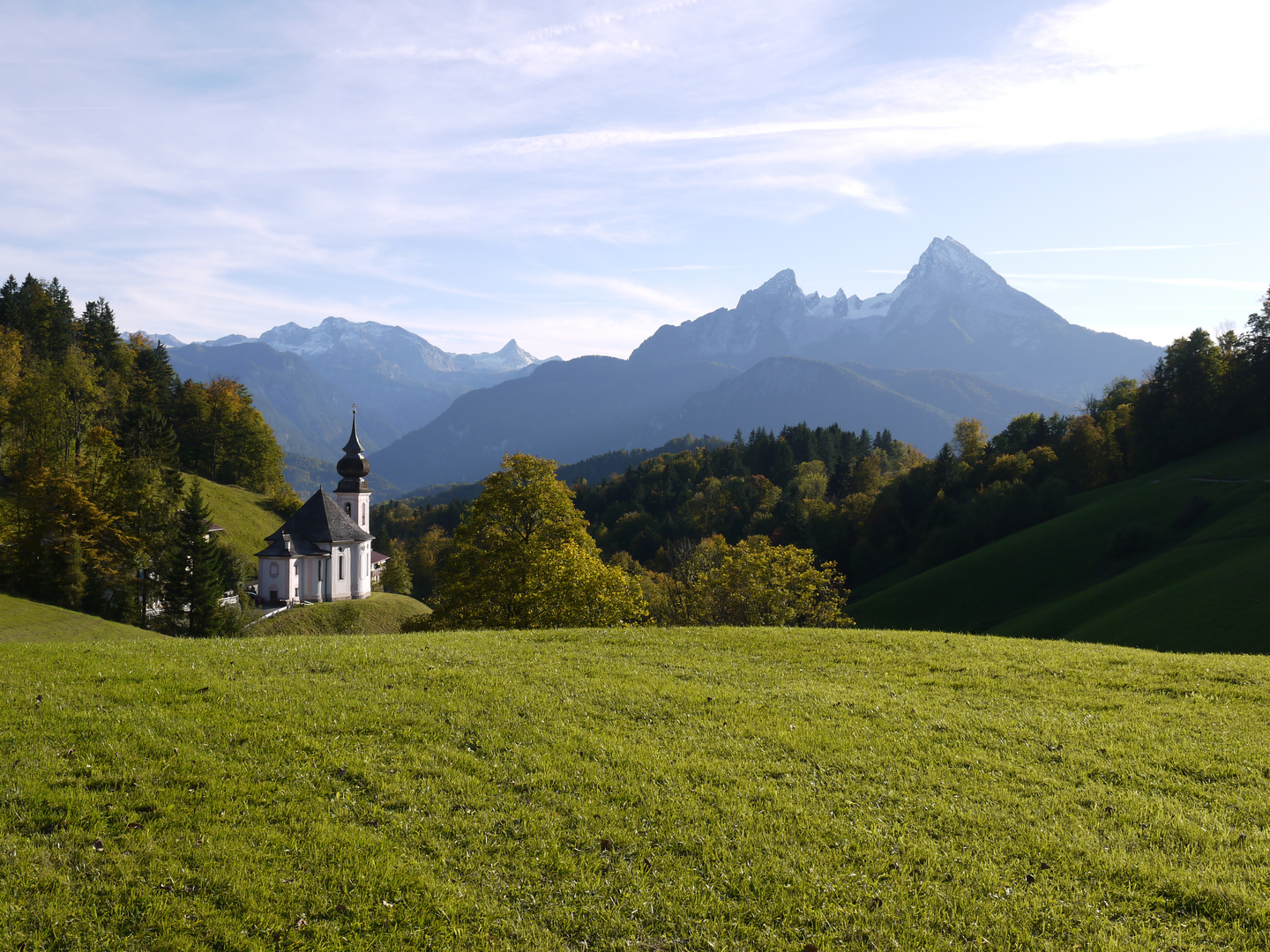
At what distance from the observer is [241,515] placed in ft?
327

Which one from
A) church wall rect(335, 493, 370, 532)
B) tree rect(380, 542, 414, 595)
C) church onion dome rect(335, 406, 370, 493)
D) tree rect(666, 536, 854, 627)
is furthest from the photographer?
tree rect(380, 542, 414, 595)

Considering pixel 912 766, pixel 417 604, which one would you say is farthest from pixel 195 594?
pixel 912 766

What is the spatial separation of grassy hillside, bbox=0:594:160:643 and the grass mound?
10.5 metres

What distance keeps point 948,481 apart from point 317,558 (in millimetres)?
93059

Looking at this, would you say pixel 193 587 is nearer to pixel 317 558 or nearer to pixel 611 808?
pixel 317 558

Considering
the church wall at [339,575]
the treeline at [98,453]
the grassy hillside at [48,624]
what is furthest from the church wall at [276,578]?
the grassy hillside at [48,624]

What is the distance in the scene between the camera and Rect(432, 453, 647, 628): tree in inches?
1551

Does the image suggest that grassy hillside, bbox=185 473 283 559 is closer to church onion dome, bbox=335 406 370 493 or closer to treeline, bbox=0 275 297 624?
treeline, bbox=0 275 297 624

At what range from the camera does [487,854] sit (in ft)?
32.7

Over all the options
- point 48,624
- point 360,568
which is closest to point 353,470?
point 360,568

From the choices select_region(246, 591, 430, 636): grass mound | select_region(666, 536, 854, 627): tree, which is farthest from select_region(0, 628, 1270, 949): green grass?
select_region(246, 591, 430, 636): grass mound

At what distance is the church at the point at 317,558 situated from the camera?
78.0 meters

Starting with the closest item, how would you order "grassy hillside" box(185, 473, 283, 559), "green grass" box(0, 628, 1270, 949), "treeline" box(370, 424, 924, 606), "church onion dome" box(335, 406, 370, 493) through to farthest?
"green grass" box(0, 628, 1270, 949)
"church onion dome" box(335, 406, 370, 493)
"grassy hillside" box(185, 473, 283, 559)
"treeline" box(370, 424, 924, 606)

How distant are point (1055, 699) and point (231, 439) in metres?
127
